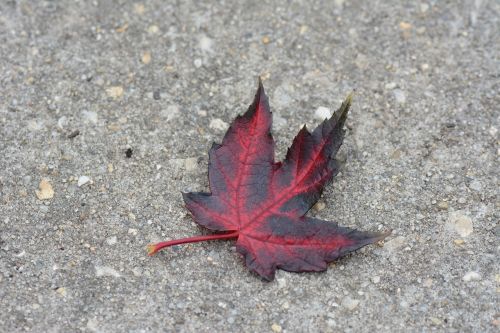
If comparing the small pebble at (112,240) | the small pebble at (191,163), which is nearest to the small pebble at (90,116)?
the small pebble at (191,163)

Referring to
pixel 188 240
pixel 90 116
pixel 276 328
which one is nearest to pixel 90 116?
pixel 90 116

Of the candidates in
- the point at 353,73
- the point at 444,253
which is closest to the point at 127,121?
the point at 353,73

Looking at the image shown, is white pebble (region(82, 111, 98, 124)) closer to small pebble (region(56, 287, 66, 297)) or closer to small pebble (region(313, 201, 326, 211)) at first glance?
small pebble (region(56, 287, 66, 297))

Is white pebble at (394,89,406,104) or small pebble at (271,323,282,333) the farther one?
white pebble at (394,89,406,104)

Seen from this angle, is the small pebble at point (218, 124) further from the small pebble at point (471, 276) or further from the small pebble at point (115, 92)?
the small pebble at point (471, 276)

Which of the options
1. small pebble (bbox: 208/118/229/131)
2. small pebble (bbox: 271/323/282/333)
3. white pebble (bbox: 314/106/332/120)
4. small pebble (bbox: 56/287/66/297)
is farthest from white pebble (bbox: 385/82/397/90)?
small pebble (bbox: 56/287/66/297)

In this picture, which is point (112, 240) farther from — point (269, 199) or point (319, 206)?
point (319, 206)
